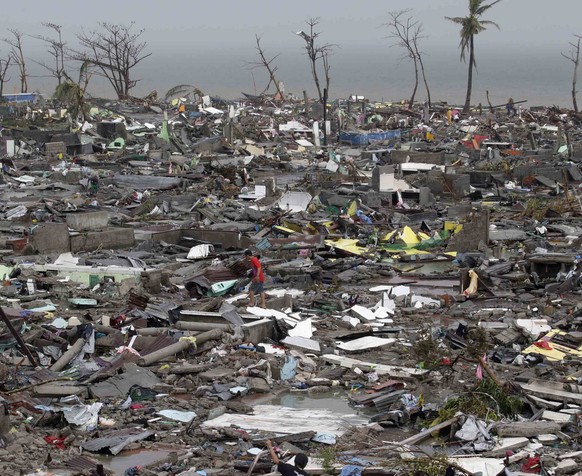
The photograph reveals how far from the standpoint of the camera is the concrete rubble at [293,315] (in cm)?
943

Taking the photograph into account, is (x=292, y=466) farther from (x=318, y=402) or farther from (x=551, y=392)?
(x=551, y=392)

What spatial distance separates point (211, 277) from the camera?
15.4 metres

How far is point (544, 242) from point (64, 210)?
901cm

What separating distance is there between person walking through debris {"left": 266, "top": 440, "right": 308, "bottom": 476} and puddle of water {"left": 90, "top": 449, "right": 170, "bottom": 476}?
3.66ft

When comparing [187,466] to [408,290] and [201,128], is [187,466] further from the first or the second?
[201,128]

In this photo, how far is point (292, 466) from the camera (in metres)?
8.26

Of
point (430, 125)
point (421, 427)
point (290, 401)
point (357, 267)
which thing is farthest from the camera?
point (430, 125)

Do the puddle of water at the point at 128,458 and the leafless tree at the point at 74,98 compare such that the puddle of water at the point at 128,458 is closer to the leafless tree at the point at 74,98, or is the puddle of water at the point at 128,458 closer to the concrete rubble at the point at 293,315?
the concrete rubble at the point at 293,315

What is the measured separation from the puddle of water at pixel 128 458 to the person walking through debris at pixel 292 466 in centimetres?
112

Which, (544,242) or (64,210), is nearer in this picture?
(544,242)

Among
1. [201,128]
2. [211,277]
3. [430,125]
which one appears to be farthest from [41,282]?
[430,125]

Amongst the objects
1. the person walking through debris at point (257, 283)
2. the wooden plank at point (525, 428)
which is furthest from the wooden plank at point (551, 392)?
the person walking through debris at point (257, 283)

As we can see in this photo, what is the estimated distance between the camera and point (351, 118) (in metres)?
39.9

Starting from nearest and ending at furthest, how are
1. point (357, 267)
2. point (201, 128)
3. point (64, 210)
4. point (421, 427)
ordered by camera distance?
point (421, 427) → point (357, 267) → point (64, 210) → point (201, 128)
